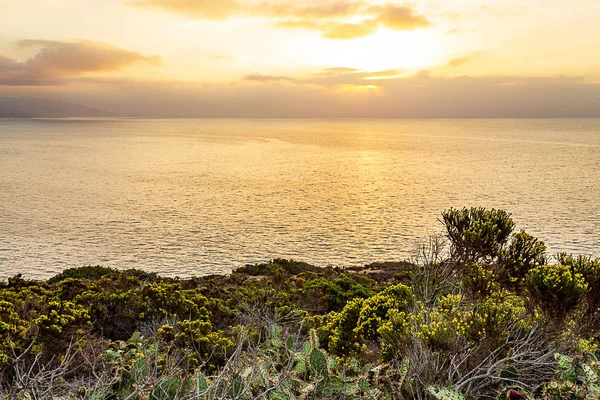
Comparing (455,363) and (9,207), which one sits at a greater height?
(455,363)

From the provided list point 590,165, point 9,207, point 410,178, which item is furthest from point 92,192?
point 590,165

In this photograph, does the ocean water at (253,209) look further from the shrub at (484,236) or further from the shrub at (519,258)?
the shrub at (519,258)

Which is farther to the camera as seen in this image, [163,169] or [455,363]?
[163,169]

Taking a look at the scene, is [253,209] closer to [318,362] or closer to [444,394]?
[318,362]

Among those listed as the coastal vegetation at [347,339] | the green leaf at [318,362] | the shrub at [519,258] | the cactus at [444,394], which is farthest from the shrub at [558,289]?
the green leaf at [318,362]

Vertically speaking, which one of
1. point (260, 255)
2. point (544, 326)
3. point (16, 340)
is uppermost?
point (544, 326)

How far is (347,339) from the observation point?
34.6ft

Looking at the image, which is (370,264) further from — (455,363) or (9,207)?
(9,207)

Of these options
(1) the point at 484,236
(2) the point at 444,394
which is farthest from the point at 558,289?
(1) the point at 484,236

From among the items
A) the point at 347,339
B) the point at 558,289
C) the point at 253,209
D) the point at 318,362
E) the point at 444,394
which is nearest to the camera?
the point at 444,394

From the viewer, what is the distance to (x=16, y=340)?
972 cm

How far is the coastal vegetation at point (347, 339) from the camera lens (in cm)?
498

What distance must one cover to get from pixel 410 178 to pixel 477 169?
1914cm

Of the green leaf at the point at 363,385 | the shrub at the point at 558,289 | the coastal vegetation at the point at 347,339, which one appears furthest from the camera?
the shrub at the point at 558,289
